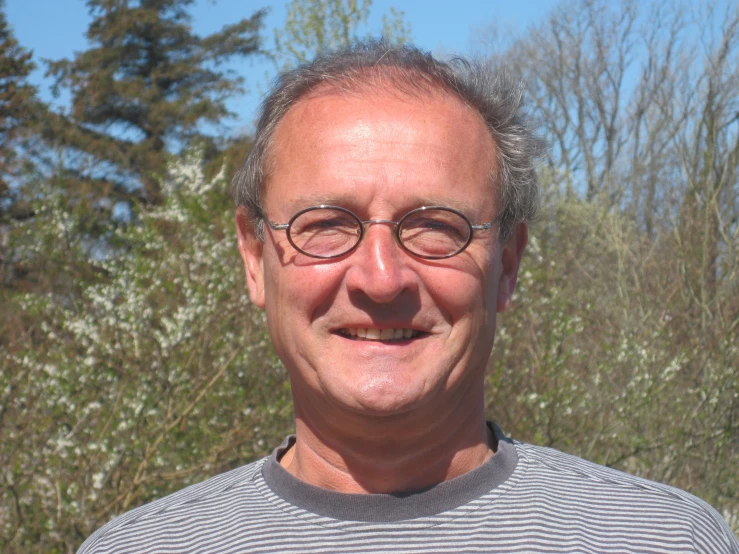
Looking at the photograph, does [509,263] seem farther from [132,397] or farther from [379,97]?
[132,397]

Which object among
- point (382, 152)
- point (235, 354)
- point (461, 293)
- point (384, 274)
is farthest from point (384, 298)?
point (235, 354)

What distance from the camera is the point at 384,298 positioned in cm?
164

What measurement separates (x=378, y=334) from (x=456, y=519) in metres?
0.37

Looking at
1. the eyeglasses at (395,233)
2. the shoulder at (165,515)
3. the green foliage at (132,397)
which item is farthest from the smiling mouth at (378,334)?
the green foliage at (132,397)

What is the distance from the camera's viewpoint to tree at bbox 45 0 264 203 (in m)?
21.4

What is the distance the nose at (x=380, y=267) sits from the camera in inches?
64.4

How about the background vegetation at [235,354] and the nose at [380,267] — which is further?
the background vegetation at [235,354]

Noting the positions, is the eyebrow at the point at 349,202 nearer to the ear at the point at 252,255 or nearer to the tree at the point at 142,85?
the ear at the point at 252,255

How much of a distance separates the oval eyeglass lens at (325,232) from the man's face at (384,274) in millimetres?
18

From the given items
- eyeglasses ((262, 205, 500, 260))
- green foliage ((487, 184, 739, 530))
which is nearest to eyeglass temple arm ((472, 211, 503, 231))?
eyeglasses ((262, 205, 500, 260))

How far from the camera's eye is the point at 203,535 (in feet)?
5.71

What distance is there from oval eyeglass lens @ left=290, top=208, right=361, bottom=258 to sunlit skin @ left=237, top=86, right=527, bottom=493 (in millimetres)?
20

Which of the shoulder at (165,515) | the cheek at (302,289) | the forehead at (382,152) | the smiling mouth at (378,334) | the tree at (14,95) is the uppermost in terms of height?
the tree at (14,95)

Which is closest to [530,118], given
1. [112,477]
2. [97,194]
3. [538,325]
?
[112,477]
